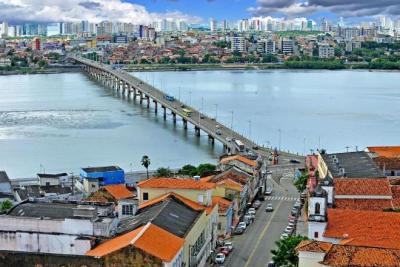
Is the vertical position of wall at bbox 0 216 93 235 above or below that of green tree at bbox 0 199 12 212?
above

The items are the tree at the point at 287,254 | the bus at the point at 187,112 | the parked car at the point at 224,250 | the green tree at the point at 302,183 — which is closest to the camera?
the tree at the point at 287,254

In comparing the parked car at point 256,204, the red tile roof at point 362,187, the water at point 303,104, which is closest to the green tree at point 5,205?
the parked car at point 256,204

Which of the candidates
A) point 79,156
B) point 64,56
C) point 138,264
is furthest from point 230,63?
point 138,264

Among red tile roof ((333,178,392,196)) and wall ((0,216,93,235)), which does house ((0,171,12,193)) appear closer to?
wall ((0,216,93,235))

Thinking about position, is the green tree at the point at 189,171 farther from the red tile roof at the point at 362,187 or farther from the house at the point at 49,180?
the red tile roof at the point at 362,187

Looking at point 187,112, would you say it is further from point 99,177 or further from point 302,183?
point 302,183

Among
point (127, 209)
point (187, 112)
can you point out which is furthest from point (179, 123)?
point (127, 209)

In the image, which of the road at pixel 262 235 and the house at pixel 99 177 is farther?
the house at pixel 99 177

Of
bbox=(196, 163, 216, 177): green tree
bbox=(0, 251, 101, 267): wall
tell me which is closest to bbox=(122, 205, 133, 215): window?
bbox=(0, 251, 101, 267): wall
